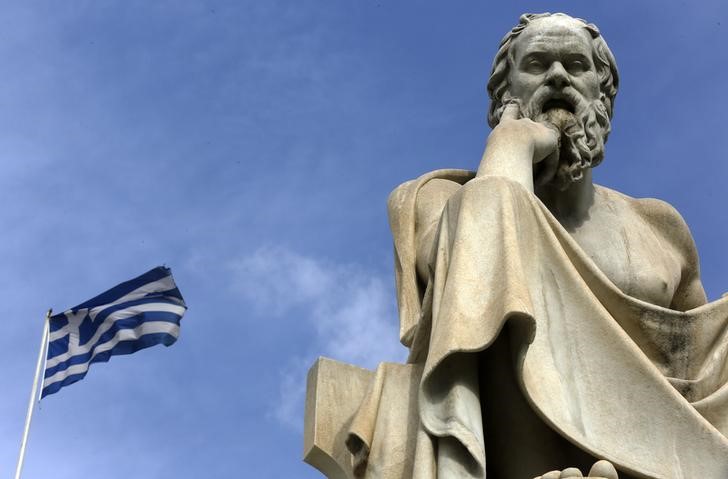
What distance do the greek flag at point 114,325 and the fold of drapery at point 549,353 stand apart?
12096mm

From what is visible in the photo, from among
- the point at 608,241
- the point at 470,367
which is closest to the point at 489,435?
the point at 470,367

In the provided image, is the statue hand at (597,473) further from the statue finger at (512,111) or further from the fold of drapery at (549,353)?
the statue finger at (512,111)

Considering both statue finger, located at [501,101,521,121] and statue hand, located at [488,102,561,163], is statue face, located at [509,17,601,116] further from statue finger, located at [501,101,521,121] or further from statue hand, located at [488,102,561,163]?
statue hand, located at [488,102,561,163]

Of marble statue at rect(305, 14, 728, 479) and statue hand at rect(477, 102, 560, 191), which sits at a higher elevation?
statue hand at rect(477, 102, 560, 191)

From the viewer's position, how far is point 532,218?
696cm

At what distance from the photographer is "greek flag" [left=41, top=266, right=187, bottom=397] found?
18516mm

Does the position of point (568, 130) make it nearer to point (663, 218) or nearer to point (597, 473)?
point (663, 218)

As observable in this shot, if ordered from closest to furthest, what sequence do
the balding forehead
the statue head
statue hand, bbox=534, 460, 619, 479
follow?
1. statue hand, bbox=534, 460, 619, 479
2. the statue head
3. the balding forehead

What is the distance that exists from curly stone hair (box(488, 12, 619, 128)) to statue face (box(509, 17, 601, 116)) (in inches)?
4.8

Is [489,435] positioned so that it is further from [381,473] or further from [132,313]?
[132,313]

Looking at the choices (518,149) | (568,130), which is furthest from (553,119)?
(518,149)

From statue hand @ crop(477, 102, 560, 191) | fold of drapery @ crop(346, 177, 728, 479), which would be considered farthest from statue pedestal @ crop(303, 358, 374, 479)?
statue hand @ crop(477, 102, 560, 191)

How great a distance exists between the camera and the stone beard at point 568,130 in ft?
26.5

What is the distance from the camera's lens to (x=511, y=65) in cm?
851
